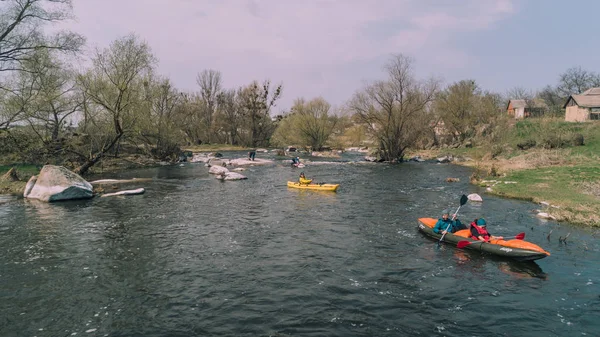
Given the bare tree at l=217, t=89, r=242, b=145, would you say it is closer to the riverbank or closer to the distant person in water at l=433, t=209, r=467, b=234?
the riverbank

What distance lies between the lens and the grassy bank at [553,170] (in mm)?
18328

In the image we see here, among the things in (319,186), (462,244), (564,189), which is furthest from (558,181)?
(319,186)

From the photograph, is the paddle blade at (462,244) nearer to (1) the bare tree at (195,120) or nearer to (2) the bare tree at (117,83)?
(2) the bare tree at (117,83)

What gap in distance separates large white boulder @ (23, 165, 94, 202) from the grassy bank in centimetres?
2571

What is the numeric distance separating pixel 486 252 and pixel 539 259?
1.59 m

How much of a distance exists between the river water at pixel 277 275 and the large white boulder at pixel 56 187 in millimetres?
1322

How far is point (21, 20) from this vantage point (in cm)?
2141

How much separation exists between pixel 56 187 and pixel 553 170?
34165 mm

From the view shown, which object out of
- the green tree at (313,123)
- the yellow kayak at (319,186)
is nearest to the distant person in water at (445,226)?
the yellow kayak at (319,186)

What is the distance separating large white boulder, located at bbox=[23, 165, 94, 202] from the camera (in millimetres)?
21484

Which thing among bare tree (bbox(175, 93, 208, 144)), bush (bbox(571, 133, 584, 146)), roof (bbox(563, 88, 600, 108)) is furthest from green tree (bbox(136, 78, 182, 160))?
roof (bbox(563, 88, 600, 108))

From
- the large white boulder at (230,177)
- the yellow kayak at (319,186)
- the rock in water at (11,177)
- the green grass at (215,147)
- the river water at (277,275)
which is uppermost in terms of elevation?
the green grass at (215,147)

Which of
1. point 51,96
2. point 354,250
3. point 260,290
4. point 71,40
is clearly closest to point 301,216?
point 354,250

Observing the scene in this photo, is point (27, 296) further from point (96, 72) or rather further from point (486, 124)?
point (486, 124)
